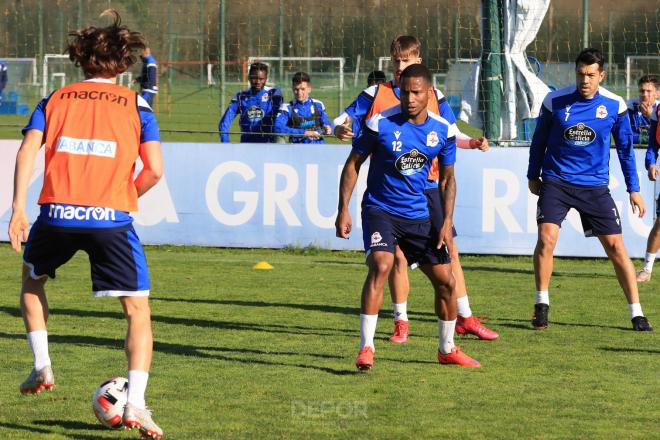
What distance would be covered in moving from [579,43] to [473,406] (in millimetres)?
10115

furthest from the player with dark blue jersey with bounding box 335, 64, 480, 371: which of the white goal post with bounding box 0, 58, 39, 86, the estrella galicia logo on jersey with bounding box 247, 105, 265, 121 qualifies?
the white goal post with bounding box 0, 58, 39, 86

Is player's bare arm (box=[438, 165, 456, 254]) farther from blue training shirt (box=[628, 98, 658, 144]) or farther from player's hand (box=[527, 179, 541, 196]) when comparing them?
blue training shirt (box=[628, 98, 658, 144])

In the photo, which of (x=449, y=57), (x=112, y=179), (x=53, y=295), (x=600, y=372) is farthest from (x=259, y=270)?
(x=112, y=179)

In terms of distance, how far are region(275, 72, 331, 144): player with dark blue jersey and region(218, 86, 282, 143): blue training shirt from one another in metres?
0.15

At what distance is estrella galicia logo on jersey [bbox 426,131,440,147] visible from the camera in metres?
7.62

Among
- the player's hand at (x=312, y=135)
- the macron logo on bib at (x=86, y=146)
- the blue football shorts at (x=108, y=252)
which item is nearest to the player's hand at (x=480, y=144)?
the blue football shorts at (x=108, y=252)

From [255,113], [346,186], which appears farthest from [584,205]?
[255,113]

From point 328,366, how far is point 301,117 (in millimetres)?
7953

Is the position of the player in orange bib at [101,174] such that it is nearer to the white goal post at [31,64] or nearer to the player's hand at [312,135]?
the player's hand at [312,135]

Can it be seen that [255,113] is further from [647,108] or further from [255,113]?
[647,108]

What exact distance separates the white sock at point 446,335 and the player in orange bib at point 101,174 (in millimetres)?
2395

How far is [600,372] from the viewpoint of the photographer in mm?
7820

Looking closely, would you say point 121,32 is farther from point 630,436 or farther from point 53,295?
point 53,295

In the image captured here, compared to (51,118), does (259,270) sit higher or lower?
Answer: lower
